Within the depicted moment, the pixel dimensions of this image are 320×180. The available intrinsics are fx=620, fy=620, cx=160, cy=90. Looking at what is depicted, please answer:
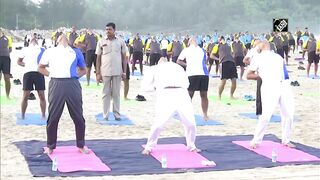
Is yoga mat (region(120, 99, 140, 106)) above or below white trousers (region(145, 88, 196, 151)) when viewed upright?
below

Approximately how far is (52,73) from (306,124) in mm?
5136

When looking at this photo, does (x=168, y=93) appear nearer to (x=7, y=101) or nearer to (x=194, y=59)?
(x=194, y=59)

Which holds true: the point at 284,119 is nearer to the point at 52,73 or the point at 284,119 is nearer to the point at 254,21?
the point at 52,73

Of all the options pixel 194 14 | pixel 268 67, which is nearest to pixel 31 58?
pixel 268 67

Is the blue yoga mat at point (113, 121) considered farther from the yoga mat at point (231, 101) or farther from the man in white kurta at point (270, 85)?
the yoga mat at point (231, 101)

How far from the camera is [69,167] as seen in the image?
282 inches

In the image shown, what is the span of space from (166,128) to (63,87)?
3.04 m

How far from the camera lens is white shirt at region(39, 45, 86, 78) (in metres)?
7.82

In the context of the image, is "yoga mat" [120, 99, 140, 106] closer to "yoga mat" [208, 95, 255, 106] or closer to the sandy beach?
the sandy beach

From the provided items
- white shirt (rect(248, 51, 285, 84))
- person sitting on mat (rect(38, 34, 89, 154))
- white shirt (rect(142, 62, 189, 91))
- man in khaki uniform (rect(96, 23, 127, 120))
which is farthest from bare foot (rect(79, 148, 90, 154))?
man in khaki uniform (rect(96, 23, 127, 120))

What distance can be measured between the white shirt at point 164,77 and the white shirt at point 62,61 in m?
0.91

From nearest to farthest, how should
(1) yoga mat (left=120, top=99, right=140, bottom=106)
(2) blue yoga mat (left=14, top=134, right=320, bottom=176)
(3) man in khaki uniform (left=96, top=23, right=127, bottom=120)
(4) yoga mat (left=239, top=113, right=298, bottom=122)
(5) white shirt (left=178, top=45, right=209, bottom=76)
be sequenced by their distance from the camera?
1. (2) blue yoga mat (left=14, top=134, right=320, bottom=176)
2. (5) white shirt (left=178, top=45, right=209, bottom=76)
3. (3) man in khaki uniform (left=96, top=23, right=127, bottom=120)
4. (4) yoga mat (left=239, top=113, right=298, bottom=122)
5. (1) yoga mat (left=120, top=99, right=140, bottom=106)

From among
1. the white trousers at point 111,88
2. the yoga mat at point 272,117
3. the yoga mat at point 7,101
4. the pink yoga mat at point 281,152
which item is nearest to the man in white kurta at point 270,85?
the pink yoga mat at point 281,152

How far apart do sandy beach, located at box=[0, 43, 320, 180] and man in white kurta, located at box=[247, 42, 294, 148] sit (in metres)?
1.00
